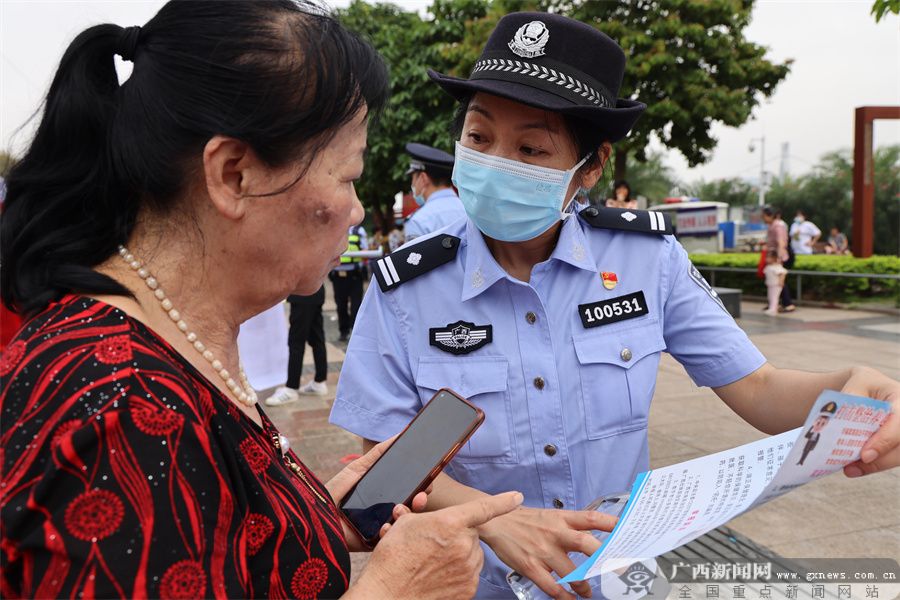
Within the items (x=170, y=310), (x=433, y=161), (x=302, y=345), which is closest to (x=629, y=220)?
(x=170, y=310)

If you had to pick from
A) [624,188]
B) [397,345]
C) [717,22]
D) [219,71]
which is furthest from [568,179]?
[717,22]

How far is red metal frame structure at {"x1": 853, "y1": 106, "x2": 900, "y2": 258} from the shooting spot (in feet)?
42.5

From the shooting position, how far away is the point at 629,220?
1.81 meters

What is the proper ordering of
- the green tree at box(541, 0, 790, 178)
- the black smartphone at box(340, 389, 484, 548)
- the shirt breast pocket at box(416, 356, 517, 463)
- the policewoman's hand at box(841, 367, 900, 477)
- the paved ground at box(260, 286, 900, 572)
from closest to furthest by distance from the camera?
the policewoman's hand at box(841, 367, 900, 477) < the black smartphone at box(340, 389, 484, 548) < the shirt breast pocket at box(416, 356, 517, 463) < the paved ground at box(260, 286, 900, 572) < the green tree at box(541, 0, 790, 178)

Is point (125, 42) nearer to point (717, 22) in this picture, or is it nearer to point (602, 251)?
point (602, 251)

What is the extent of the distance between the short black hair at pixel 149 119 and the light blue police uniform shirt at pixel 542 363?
27.2 inches

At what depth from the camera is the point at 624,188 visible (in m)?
8.98

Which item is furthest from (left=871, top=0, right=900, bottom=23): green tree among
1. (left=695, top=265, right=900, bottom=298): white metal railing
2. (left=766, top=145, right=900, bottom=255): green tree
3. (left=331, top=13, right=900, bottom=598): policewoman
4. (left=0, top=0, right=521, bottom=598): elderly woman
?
(left=766, top=145, right=900, bottom=255): green tree

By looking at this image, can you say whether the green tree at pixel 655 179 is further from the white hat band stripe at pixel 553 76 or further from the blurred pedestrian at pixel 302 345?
the white hat band stripe at pixel 553 76

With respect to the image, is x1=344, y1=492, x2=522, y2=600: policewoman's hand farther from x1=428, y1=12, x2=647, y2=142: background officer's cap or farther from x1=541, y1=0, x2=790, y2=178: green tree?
x1=541, y1=0, x2=790, y2=178: green tree

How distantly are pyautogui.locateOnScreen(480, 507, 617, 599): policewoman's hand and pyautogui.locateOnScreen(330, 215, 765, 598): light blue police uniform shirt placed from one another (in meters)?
0.23

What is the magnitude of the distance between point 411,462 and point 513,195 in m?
0.72

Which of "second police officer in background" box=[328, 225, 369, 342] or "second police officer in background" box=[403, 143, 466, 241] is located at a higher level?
"second police officer in background" box=[403, 143, 466, 241]

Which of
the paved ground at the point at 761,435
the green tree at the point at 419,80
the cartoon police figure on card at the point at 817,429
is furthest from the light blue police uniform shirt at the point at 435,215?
the green tree at the point at 419,80
